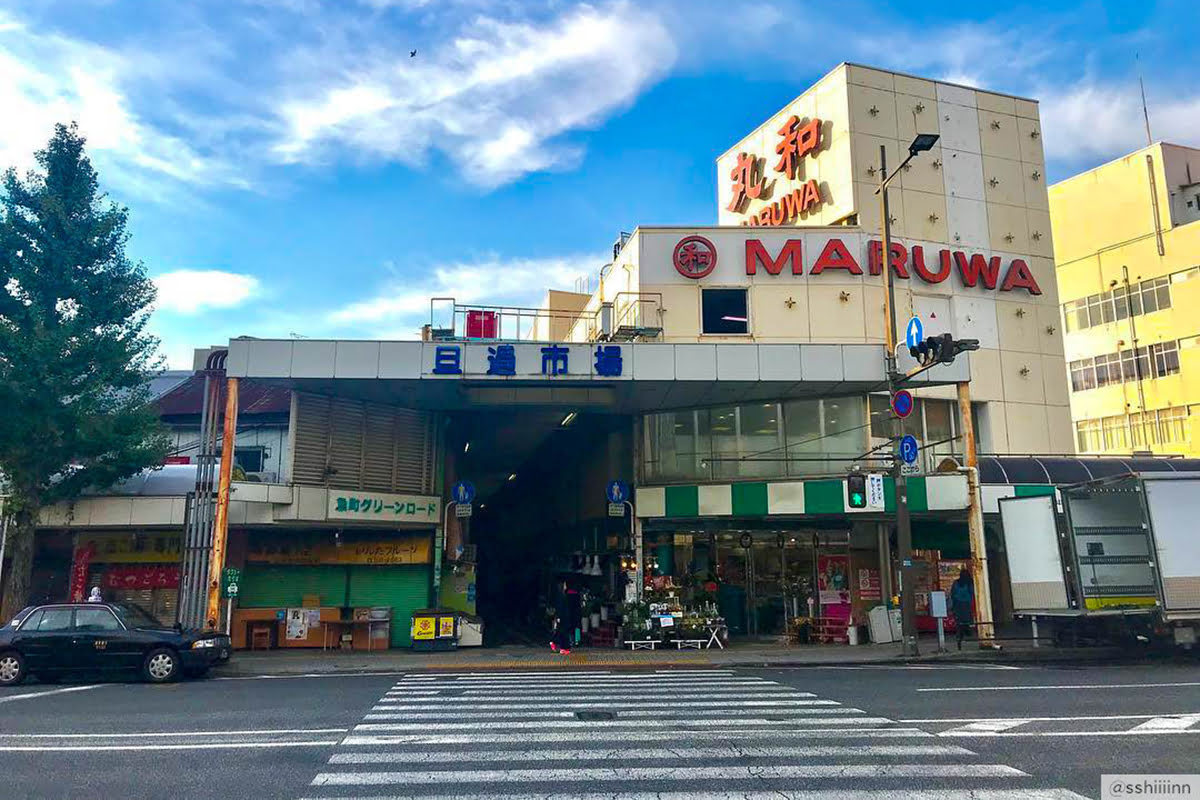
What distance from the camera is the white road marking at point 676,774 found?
7.38 meters

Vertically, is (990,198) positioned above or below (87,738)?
above

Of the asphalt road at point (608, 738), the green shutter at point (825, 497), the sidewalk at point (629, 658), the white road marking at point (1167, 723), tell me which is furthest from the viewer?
the green shutter at point (825, 497)

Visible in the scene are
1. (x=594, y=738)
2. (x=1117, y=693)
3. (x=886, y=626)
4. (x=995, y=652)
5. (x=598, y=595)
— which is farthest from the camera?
(x=598, y=595)

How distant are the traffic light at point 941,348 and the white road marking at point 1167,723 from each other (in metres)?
8.63

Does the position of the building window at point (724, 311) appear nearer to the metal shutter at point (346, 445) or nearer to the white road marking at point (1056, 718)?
the metal shutter at point (346, 445)

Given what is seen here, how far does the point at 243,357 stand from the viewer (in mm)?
20172

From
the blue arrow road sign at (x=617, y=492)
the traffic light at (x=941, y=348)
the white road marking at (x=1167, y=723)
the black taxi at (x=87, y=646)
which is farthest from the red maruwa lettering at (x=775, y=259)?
the black taxi at (x=87, y=646)

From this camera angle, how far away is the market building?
70.0 feet

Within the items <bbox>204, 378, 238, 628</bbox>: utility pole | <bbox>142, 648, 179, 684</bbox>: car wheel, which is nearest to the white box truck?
<bbox>142, 648, 179, 684</bbox>: car wheel

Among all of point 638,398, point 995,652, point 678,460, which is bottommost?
point 995,652

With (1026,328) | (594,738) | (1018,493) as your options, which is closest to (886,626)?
(1018,493)

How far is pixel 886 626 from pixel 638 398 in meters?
9.18

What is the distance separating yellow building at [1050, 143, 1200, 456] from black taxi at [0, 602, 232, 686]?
47816 millimetres

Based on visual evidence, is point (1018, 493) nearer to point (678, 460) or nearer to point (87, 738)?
point (678, 460)
